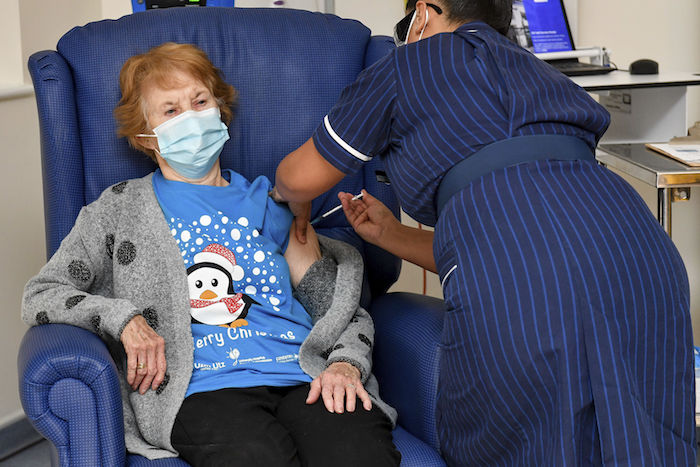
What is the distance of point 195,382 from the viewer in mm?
1525

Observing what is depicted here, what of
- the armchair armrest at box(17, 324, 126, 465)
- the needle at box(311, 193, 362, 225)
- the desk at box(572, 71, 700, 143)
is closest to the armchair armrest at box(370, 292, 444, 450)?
the needle at box(311, 193, 362, 225)

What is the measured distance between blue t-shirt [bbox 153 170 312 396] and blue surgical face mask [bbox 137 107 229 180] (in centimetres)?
5

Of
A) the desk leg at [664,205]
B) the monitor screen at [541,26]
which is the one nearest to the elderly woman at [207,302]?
the desk leg at [664,205]

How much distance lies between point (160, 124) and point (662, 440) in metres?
1.07

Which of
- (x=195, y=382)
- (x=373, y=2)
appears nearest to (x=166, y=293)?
(x=195, y=382)

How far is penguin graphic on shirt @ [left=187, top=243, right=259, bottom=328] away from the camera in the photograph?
1599 millimetres

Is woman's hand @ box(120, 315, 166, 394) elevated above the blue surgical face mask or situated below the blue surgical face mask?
below

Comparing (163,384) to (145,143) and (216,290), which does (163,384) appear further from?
(145,143)

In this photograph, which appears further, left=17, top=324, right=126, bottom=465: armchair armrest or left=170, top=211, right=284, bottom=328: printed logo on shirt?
left=170, top=211, right=284, bottom=328: printed logo on shirt

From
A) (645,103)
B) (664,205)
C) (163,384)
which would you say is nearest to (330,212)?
(163,384)

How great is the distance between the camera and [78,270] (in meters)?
1.59

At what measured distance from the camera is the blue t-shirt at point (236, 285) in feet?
5.11

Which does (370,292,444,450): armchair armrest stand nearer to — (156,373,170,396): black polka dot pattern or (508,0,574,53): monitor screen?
(156,373,170,396): black polka dot pattern

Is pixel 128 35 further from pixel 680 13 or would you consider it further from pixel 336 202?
pixel 680 13
